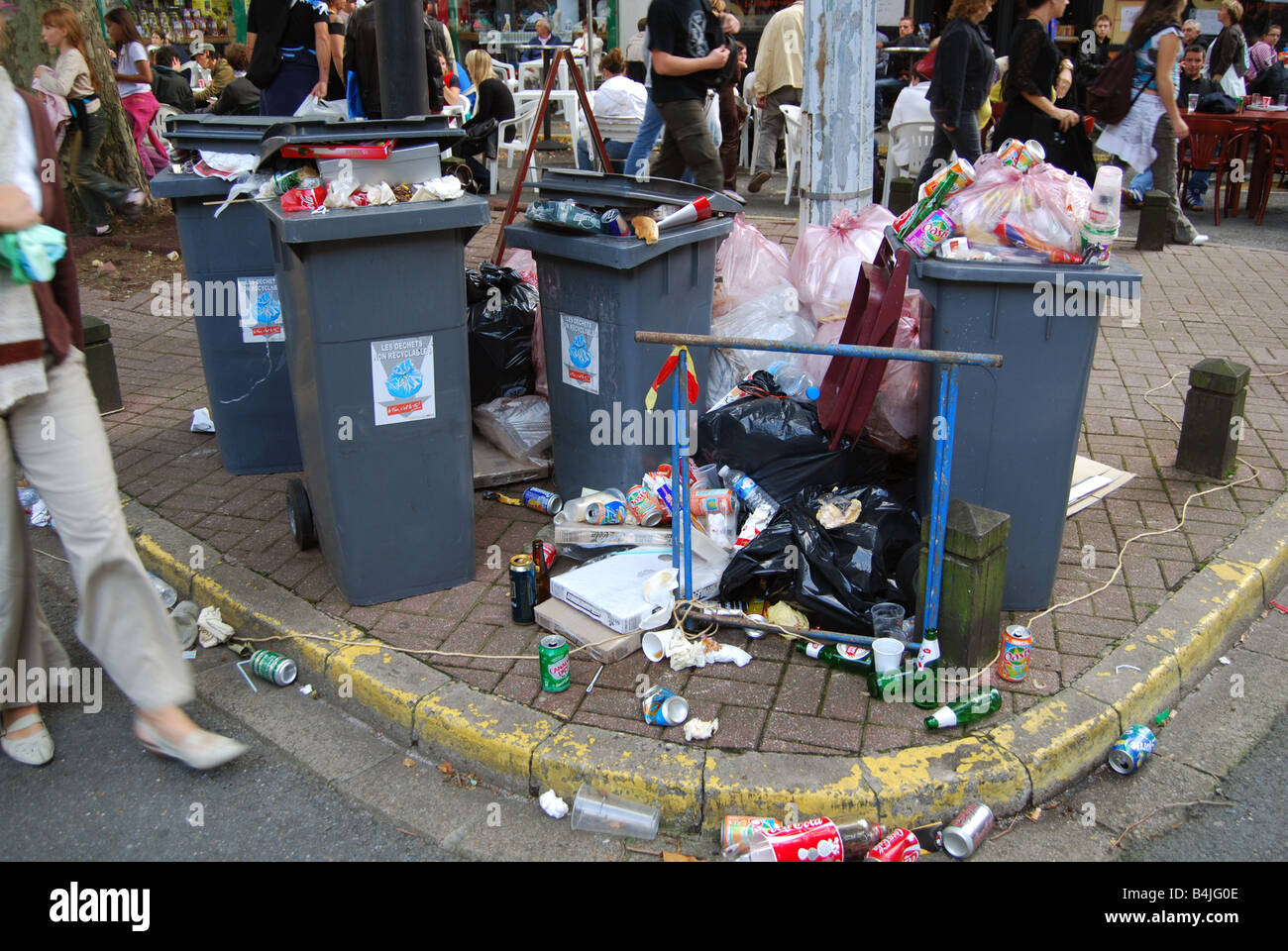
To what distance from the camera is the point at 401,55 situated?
487cm

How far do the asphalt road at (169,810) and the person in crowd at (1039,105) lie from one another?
22.4 ft

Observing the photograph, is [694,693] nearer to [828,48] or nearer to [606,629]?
[606,629]

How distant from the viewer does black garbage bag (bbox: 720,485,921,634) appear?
350 centimetres

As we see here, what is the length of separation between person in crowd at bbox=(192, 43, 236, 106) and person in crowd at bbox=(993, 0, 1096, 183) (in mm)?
9265

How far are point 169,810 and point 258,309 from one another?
2441 mm

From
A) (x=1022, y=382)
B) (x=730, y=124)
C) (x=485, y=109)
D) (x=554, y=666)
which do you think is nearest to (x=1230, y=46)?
(x=730, y=124)

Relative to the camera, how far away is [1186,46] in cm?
1239

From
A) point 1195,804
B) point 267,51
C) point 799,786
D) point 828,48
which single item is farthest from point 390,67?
point 1195,804

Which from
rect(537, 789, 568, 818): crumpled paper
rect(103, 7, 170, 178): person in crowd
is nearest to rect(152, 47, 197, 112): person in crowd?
rect(103, 7, 170, 178): person in crowd

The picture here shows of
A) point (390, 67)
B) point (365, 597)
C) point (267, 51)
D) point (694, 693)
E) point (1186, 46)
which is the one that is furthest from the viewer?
point (1186, 46)

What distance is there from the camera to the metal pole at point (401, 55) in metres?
Answer: 4.78

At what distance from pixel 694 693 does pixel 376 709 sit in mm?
985

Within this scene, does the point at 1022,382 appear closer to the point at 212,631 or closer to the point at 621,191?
the point at 621,191

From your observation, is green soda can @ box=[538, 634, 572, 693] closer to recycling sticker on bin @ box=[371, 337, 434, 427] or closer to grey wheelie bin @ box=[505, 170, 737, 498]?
recycling sticker on bin @ box=[371, 337, 434, 427]
